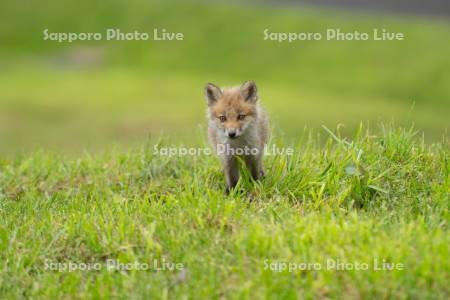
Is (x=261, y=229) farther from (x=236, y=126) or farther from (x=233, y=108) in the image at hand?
(x=233, y=108)

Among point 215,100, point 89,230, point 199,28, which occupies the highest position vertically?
point 199,28

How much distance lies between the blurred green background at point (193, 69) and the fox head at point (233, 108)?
1945cm

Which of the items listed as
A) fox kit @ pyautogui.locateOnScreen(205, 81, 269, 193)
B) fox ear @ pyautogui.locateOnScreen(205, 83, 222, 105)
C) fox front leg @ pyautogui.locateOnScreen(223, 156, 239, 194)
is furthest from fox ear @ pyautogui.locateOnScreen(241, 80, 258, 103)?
fox front leg @ pyautogui.locateOnScreen(223, 156, 239, 194)

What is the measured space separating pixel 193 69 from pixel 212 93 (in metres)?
37.3

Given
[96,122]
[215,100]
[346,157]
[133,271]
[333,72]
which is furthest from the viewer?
[333,72]

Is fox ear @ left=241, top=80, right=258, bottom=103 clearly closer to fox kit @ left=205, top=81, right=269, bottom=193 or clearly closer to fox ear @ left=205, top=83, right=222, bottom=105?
fox kit @ left=205, top=81, right=269, bottom=193

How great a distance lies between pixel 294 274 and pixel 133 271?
1516 millimetres

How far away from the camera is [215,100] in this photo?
33.3ft

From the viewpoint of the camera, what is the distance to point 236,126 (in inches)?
384

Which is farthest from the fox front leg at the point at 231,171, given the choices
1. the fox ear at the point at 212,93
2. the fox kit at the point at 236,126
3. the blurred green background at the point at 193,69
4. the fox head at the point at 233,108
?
the blurred green background at the point at 193,69

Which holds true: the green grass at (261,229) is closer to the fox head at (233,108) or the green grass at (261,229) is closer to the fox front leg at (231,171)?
the fox front leg at (231,171)

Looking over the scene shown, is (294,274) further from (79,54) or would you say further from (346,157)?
(79,54)

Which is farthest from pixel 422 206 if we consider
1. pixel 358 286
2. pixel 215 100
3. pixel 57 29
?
pixel 57 29

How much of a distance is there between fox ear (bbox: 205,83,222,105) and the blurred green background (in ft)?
63.5
